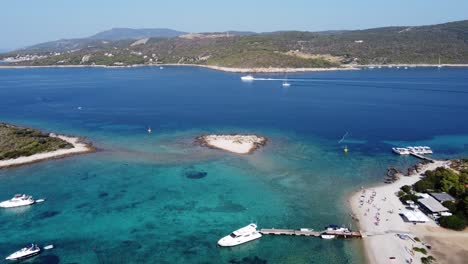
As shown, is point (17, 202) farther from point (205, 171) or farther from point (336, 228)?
point (336, 228)

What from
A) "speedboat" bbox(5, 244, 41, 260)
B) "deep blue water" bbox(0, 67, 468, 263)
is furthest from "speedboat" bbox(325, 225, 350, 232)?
"speedboat" bbox(5, 244, 41, 260)

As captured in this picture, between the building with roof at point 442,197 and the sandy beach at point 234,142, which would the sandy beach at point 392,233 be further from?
the sandy beach at point 234,142

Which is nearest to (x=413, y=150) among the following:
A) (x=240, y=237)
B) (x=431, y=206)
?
(x=431, y=206)

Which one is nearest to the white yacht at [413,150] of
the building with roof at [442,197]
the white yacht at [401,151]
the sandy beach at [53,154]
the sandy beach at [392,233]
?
the white yacht at [401,151]

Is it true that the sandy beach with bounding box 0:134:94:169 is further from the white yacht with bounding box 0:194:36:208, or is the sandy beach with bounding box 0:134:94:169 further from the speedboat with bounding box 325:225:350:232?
the speedboat with bounding box 325:225:350:232

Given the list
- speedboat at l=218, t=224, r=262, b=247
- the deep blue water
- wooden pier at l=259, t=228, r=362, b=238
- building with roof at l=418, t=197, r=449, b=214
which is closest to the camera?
speedboat at l=218, t=224, r=262, b=247

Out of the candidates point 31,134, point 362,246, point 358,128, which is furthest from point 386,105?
point 31,134

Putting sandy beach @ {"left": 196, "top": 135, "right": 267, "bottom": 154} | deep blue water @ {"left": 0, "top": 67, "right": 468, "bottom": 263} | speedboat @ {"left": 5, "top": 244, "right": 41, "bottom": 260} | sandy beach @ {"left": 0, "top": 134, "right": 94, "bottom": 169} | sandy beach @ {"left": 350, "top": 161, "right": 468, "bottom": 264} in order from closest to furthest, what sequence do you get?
speedboat @ {"left": 5, "top": 244, "right": 41, "bottom": 260} → sandy beach @ {"left": 350, "top": 161, "right": 468, "bottom": 264} → deep blue water @ {"left": 0, "top": 67, "right": 468, "bottom": 263} → sandy beach @ {"left": 0, "top": 134, "right": 94, "bottom": 169} → sandy beach @ {"left": 196, "top": 135, "right": 267, "bottom": 154}
